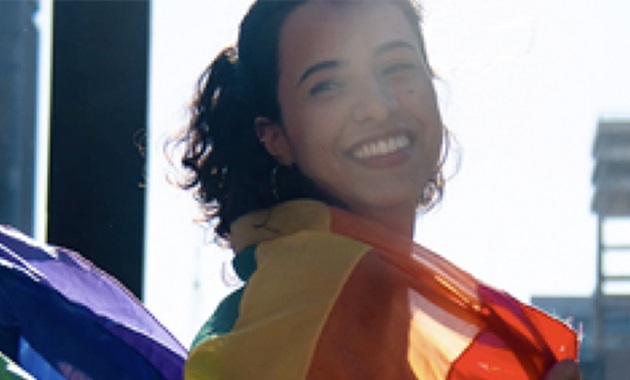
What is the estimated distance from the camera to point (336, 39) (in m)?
1.45

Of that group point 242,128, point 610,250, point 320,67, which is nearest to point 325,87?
point 320,67

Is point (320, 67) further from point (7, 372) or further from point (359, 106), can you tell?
point (7, 372)

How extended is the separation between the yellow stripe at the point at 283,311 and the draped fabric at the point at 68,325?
0.24 m

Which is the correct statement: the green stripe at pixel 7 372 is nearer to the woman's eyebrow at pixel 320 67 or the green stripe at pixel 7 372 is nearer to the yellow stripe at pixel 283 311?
the yellow stripe at pixel 283 311

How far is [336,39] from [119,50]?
27 centimetres

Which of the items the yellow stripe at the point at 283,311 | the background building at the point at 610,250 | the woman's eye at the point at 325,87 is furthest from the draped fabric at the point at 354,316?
the background building at the point at 610,250

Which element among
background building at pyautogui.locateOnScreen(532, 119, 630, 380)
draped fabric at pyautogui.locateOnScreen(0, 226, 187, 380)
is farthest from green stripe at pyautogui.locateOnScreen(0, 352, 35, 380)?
background building at pyautogui.locateOnScreen(532, 119, 630, 380)

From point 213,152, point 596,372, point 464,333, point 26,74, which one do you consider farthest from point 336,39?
point 596,372

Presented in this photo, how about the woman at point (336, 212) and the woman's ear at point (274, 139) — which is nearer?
the woman at point (336, 212)

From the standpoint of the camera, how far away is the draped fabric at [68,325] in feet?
4.84

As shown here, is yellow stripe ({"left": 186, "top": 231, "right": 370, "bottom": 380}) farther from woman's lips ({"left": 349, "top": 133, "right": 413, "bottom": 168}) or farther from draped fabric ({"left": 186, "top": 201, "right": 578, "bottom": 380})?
woman's lips ({"left": 349, "top": 133, "right": 413, "bottom": 168})

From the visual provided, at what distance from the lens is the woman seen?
1.24m

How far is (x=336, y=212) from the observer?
1.36 m

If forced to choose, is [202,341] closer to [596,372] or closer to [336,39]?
[336,39]
